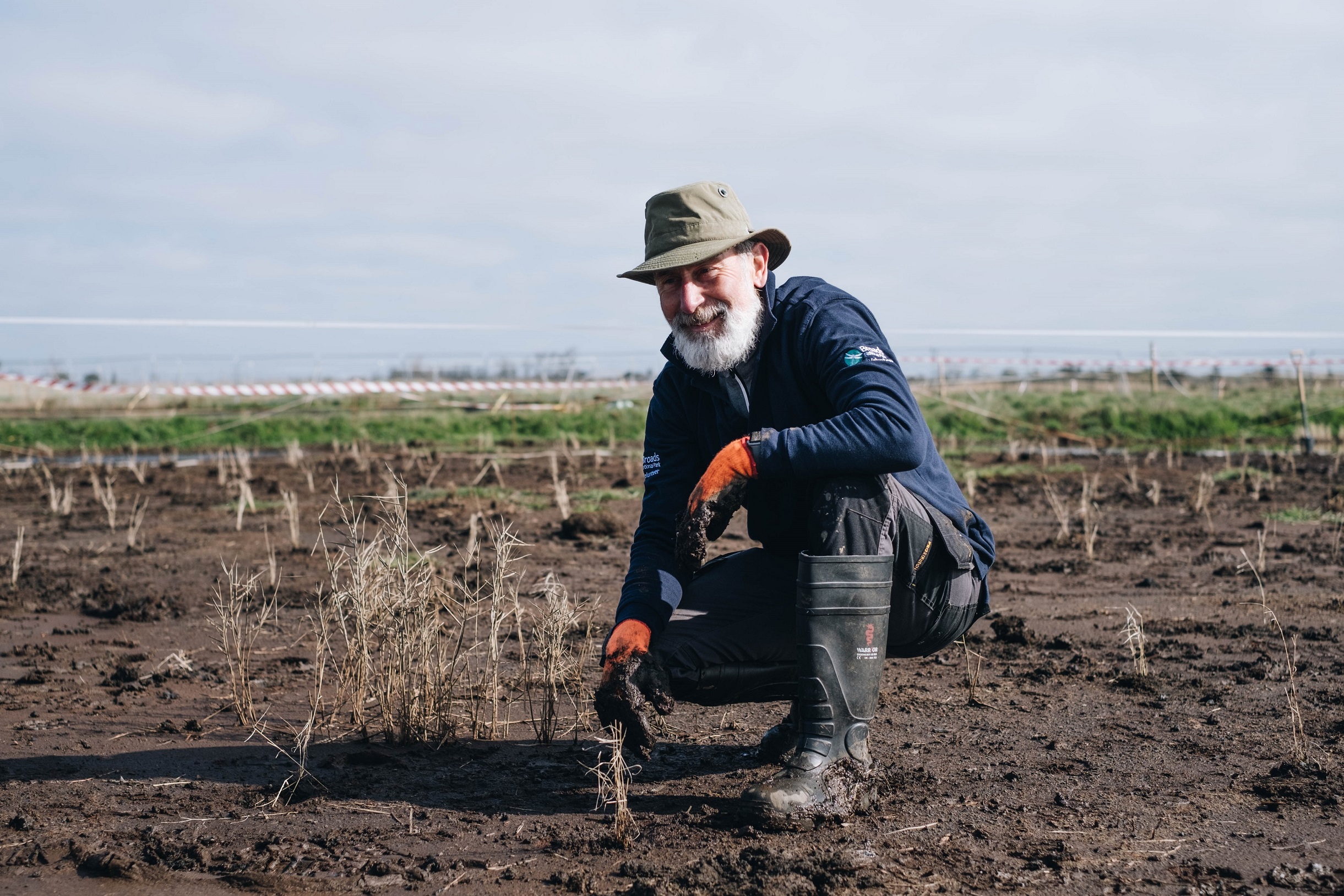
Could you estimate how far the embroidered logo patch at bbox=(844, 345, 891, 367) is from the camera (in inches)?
126

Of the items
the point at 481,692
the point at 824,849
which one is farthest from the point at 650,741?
the point at 481,692

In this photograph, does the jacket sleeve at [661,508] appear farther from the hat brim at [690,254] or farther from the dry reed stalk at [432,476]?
the dry reed stalk at [432,476]

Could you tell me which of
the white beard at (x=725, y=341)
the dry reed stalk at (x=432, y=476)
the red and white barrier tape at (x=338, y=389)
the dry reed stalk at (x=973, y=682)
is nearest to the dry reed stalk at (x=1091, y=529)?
the dry reed stalk at (x=973, y=682)

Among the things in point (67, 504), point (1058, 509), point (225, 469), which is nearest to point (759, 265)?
point (1058, 509)

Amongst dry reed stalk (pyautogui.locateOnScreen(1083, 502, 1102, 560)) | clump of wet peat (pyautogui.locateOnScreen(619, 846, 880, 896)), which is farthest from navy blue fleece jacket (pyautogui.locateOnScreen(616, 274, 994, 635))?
dry reed stalk (pyautogui.locateOnScreen(1083, 502, 1102, 560))

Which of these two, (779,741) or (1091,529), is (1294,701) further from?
(1091,529)

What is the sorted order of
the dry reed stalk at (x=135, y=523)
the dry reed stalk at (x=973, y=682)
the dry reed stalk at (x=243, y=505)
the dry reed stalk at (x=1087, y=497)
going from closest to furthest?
1. the dry reed stalk at (x=973, y=682)
2. the dry reed stalk at (x=135, y=523)
3. the dry reed stalk at (x=243, y=505)
4. the dry reed stalk at (x=1087, y=497)

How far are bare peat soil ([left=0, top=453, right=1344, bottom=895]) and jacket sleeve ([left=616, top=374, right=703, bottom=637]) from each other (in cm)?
53

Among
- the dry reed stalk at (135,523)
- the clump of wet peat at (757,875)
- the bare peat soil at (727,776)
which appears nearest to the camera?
the clump of wet peat at (757,875)

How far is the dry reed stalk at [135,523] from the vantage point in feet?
25.3

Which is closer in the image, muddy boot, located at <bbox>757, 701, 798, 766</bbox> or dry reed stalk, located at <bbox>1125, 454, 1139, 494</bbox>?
muddy boot, located at <bbox>757, 701, 798, 766</bbox>

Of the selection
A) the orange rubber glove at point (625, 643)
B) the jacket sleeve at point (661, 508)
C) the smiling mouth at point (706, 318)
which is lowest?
the orange rubber glove at point (625, 643)

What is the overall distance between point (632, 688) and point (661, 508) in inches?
25.6

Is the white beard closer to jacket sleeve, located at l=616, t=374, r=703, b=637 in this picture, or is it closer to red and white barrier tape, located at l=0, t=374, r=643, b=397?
jacket sleeve, located at l=616, t=374, r=703, b=637
